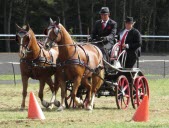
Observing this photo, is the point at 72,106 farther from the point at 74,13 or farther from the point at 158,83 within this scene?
the point at 74,13

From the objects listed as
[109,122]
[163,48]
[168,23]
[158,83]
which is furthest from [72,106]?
[168,23]

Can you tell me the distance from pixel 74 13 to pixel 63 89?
45965mm

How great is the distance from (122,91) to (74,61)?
2.02 metres

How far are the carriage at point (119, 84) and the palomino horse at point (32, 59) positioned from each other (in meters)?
0.69

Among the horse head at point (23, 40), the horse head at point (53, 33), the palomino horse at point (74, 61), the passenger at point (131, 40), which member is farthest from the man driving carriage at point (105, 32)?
the horse head at point (23, 40)

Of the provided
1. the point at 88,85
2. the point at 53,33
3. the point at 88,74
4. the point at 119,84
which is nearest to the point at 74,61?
the point at 88,74

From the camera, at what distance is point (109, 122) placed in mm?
11086

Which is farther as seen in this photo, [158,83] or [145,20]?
[145,20]

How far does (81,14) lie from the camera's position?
195 ft

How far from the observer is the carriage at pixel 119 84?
1466 centimetres

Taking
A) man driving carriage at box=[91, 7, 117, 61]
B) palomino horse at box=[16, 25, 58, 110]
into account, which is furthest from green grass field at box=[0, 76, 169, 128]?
man driving carriage at box=[91, 7, 117, 61]

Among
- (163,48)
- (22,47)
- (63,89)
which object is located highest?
(22,47)

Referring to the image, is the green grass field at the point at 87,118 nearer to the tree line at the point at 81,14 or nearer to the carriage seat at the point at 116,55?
the carriage seat at the point at 116,55

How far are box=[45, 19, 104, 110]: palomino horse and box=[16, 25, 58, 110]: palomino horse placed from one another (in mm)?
607
